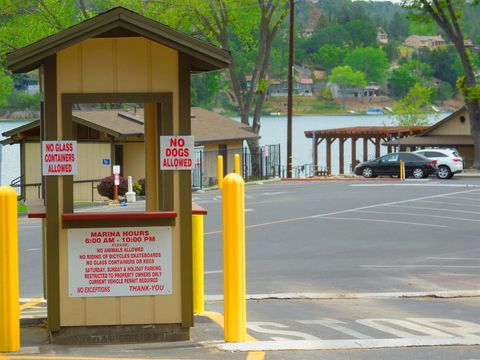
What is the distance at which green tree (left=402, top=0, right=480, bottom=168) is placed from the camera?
201ft

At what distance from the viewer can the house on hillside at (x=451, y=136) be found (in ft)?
237

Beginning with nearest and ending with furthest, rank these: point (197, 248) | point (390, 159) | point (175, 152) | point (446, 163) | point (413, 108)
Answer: point (175, 152), point (197, 248), point (446, 163), point (390, 159), point (413, 108)


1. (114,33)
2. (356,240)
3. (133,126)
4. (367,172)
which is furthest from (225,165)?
(114,33)

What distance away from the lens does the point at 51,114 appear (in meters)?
10.6

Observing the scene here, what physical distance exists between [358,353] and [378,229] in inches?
708

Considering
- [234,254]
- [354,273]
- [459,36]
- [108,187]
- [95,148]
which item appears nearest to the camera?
[234,254]

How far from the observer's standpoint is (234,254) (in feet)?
34.3

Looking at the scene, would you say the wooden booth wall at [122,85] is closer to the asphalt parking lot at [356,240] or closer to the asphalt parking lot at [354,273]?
the asphalt parking lot at [354,273]

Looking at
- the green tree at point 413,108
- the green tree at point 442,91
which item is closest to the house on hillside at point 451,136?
the green tree at point 413,108

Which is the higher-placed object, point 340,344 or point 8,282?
point 8,282

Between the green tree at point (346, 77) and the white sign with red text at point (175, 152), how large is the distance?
181 meters

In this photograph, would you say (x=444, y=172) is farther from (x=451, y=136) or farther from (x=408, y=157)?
(x=451, y=136)

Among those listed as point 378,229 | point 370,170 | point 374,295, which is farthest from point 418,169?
point 374,295

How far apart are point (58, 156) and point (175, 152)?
1.10 meters
